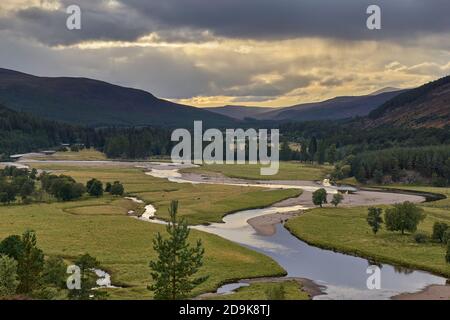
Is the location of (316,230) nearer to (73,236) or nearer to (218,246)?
(218,246)

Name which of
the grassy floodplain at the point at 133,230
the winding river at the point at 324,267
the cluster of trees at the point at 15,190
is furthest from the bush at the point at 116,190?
the winding river at the point at 324,267

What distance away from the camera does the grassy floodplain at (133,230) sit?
69.8 meters

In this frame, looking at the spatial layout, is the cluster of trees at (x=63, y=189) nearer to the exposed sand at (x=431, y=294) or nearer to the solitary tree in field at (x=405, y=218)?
the solitary tree in field at (x=405, y=218)

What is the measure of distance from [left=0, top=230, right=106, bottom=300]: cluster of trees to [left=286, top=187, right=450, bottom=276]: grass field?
147ft

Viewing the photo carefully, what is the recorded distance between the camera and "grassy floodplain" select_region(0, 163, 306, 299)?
69.8m

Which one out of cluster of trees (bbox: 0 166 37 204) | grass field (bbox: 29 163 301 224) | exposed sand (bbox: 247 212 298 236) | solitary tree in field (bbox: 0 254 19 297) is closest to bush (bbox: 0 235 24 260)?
solitary tree in field (bbox: 0 254 19 297)

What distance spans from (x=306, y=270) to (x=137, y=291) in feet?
80.8

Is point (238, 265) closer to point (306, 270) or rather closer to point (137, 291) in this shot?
point (306, 270)

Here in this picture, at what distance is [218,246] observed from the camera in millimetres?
84500
